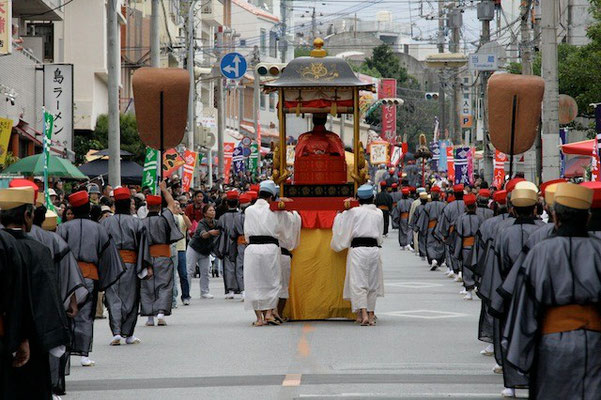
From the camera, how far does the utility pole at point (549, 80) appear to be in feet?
76.0

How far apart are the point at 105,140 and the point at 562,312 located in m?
37.6

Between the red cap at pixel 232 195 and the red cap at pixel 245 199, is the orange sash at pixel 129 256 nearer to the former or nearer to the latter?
the red cap at pixel 232 195

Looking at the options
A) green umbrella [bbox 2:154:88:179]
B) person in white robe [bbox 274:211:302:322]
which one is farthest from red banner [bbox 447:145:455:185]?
person in white robe [bbox 274:211:302:322]

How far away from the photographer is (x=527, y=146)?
17938 mm

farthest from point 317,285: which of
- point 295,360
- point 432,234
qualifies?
point 432,234

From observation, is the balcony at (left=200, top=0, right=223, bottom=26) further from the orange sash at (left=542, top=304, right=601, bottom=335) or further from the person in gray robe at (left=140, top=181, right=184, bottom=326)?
the orange sash at (left=542, top=304, right=601, bottom=335)

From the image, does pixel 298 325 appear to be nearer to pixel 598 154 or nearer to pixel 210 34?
pixel 598 154

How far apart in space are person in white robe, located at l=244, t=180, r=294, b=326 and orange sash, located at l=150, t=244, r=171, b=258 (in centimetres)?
138

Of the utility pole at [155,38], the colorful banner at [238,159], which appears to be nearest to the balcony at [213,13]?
the colorful banner at [238,159]

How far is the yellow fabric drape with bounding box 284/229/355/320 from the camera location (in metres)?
18.5

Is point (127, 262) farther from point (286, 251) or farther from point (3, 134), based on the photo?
point (3, 134)

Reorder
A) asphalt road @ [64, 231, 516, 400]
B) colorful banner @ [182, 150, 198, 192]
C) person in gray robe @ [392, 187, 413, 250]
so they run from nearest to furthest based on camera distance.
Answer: asphalt road @ [64, 231, 516, 400] → colorful banner @ [182, 150, 198, 192] → person in gray robe @ [392, 187, 413, 250]

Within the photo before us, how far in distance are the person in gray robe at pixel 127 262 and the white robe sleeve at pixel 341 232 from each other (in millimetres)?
2739

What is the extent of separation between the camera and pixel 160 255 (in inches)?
742
